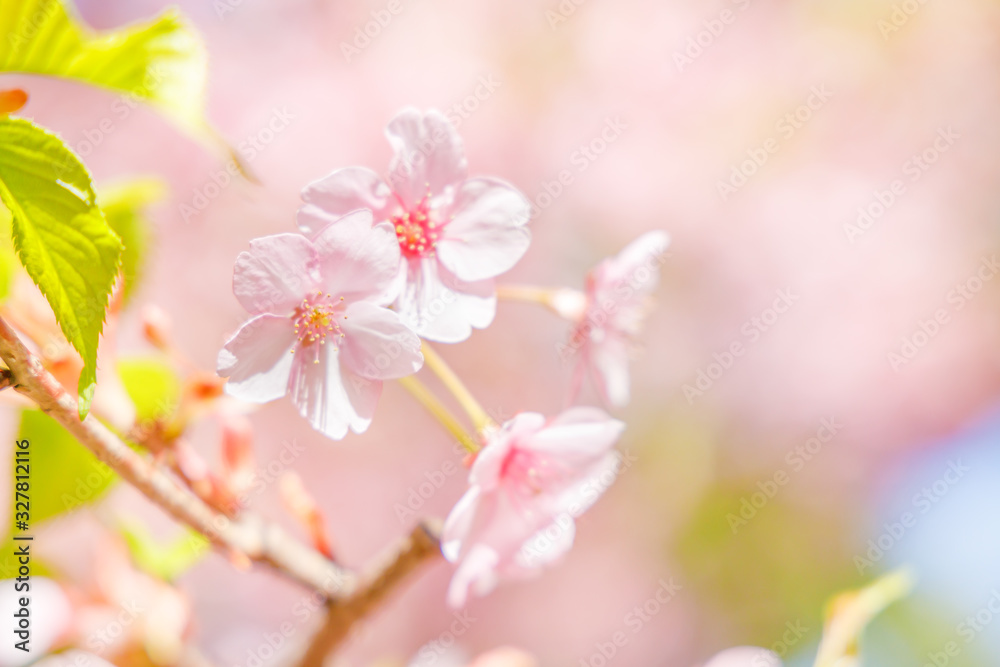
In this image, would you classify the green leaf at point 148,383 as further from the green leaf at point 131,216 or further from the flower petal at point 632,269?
the flower petal at point 632,269

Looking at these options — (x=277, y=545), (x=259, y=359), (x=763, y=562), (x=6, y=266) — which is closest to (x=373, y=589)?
(x=277, y=545)

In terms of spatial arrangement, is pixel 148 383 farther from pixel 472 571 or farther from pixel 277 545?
pixel 472 571

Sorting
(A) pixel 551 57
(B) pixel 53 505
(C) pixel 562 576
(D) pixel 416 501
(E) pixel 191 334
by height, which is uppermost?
(A) pixel 551 57

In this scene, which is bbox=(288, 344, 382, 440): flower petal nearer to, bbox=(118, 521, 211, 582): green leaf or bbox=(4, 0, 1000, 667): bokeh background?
bbox=(118, 521, 211, 582): green leaf

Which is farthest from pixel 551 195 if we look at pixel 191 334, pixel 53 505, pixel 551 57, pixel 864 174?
pixel 53 505

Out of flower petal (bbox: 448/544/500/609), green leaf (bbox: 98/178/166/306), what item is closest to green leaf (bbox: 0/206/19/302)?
green leaf (bbox: 98/178/166/306)

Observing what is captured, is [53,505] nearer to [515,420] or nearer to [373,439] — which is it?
[515,420]
